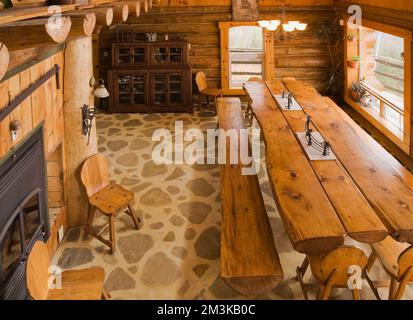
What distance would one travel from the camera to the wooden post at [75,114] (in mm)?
6231

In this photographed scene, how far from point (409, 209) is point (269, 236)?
4.65ft

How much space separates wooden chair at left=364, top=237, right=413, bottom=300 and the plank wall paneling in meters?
3.73

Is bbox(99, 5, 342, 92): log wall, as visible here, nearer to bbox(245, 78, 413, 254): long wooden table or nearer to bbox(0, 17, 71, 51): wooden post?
bbox(245, 78, 413, 254): long wooden table

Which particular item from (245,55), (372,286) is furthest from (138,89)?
(372,286)

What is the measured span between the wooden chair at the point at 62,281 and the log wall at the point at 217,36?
30.8 ft

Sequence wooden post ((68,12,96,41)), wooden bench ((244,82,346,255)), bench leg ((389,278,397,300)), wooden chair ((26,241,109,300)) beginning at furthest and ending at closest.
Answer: bench leg ((389,278,397,300)) < wooden bench ((244,82,346,255)) < wooden chair ((26,241,109,300)) < wooden post ((68,12,96,41))

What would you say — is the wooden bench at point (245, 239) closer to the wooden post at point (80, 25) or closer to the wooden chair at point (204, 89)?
the wooden post at point (80, 25)

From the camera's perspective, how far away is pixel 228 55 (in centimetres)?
1307

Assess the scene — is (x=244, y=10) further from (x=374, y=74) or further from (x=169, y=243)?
(x=169, y=243)

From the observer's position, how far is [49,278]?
433 cm

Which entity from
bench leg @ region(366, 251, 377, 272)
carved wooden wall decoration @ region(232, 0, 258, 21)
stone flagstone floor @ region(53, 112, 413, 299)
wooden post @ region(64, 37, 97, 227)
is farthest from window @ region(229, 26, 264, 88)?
bench leg @ region(366, 251, 377, 272)

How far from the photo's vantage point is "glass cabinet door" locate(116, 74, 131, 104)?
12.5m

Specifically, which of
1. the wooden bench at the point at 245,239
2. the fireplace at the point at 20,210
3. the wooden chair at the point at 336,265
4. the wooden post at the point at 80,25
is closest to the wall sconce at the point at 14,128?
the fireplace at the point at 20,210
